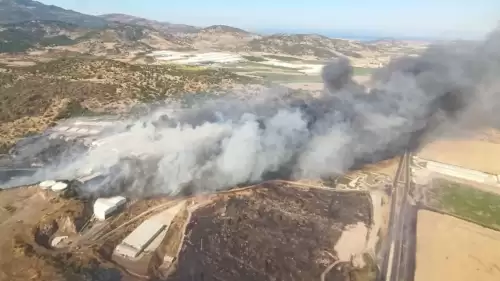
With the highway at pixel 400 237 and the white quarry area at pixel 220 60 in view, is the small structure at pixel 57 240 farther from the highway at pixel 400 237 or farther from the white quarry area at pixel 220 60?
the white quarry area at pixel 220 60

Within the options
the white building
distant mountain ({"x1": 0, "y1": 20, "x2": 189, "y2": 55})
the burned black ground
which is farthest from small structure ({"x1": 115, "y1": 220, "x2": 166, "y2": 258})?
distant mountain ({"x1": 0, "y1": 20, "x2": 189, "y2": 55})

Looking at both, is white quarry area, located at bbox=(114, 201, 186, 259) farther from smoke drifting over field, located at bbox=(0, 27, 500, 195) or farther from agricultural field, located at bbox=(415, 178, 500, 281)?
agricultural field, located at bbox=(415, 178, 500, 281)

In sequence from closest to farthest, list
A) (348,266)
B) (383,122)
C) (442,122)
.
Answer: (348,266), (383,122), (442,122)

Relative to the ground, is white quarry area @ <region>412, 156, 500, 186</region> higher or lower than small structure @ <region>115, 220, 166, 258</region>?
lower

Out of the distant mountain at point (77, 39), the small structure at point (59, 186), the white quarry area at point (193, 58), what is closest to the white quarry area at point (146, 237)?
the small structure at point (59, 186)

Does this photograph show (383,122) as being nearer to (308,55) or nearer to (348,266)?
(348,266)

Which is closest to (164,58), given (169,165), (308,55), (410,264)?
(308,55)

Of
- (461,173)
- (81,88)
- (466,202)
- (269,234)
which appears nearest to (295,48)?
(81,88)
